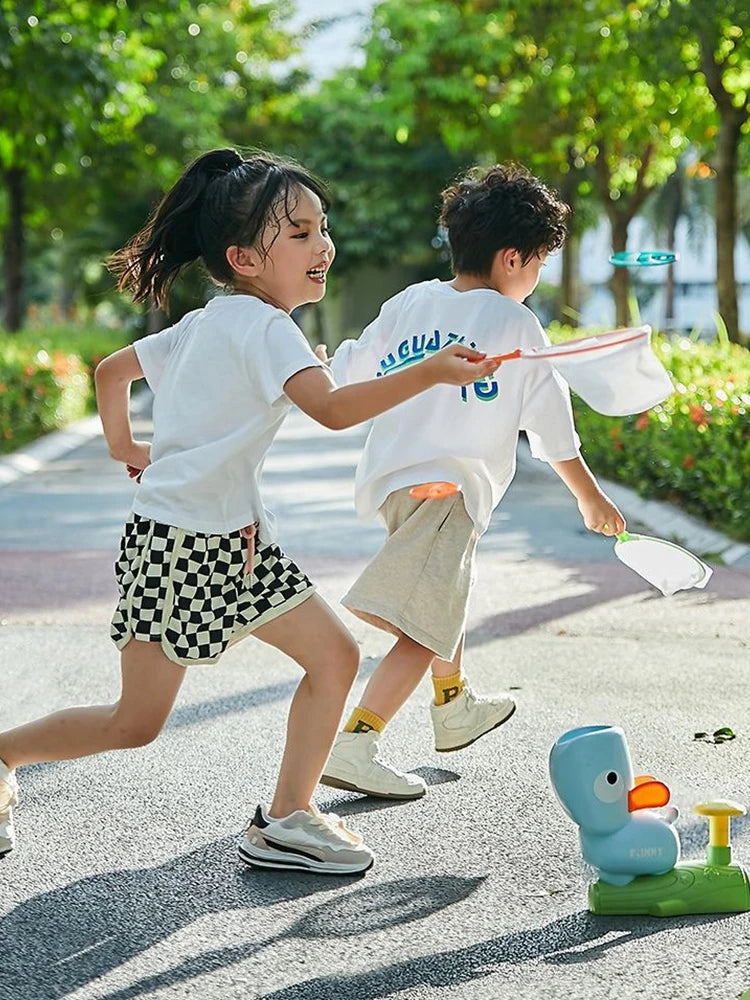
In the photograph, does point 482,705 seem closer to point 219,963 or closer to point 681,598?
point 219,963

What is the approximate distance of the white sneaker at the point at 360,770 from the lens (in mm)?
4230

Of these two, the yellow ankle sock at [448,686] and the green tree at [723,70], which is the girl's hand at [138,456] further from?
the green tree at [723,70]

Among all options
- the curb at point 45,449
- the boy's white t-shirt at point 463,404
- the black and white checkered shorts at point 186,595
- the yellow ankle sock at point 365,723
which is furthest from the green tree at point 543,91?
the black and white checkered shorts at point 186,595

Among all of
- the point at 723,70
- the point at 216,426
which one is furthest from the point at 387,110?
the point at 216,426

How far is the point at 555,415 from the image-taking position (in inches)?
160

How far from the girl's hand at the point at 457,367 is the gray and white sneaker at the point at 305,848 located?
116 centimetres

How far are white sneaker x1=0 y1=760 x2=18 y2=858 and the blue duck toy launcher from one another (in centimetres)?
126

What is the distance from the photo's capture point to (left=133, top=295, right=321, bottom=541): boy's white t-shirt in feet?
11.4

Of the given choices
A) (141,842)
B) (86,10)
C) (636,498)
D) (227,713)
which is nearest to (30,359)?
(86,10)

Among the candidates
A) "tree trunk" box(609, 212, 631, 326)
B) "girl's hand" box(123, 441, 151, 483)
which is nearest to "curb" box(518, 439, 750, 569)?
"girl's hand" box(123, 441, 151, 483)

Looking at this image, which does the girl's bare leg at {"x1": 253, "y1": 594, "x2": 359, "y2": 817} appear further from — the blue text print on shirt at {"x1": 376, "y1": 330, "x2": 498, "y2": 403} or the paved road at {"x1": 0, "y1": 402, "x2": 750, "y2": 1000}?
the blue text print on shirt at {"x1": 376, "y1": 330, "x2": 498, "y2": 403}

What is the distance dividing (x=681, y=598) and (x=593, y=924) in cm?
432

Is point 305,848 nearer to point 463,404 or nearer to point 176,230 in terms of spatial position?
point 463,404

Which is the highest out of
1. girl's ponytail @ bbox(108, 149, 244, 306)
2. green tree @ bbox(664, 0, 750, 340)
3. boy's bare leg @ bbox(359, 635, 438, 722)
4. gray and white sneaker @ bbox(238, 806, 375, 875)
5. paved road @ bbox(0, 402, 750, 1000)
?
green tree @ bbox(664, 0, 750, 340)
